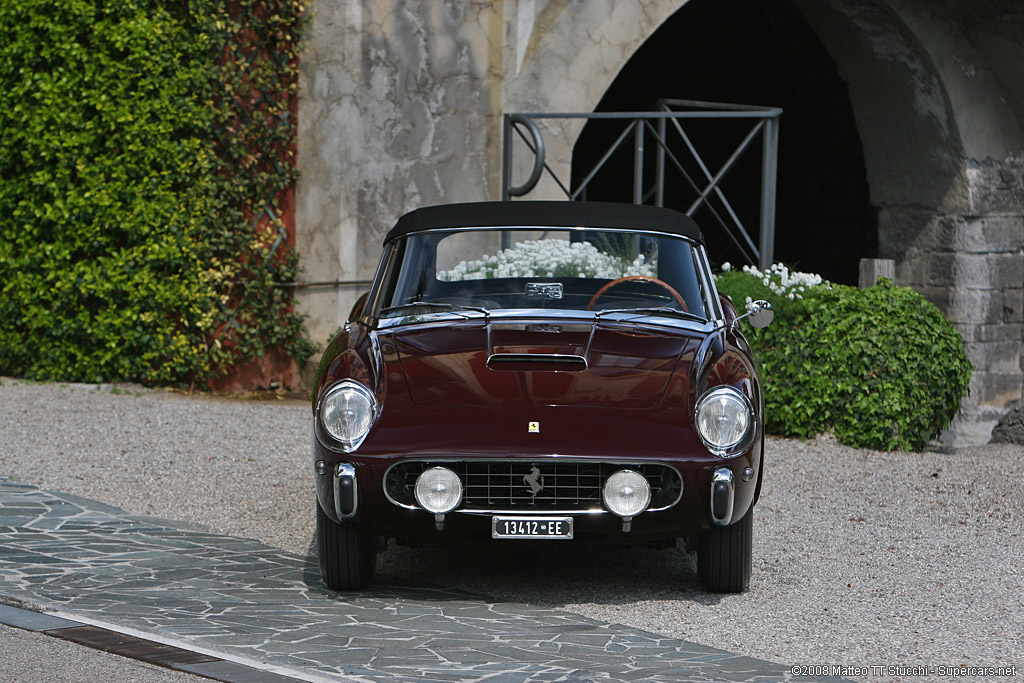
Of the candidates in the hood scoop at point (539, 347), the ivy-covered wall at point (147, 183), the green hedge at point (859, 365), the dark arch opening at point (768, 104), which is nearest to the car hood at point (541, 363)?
the hood scoop at point (539, 347)

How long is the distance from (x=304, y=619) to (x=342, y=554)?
0.38 m

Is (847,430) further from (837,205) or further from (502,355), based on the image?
(837,205)

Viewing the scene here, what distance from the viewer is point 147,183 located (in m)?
9.91

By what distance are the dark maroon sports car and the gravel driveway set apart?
0.37m

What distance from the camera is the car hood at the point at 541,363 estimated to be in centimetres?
475

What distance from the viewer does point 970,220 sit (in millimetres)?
11898

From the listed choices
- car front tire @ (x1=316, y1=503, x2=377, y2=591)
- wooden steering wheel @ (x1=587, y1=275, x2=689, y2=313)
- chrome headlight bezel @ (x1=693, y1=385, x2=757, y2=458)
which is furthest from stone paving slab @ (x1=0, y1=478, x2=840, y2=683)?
wooden steering wheel @ (x1=587, y1=275, x2=689, y2=313)

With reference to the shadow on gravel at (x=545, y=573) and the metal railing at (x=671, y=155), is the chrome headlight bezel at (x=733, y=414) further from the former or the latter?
the metal railing at (x=671, y=155)

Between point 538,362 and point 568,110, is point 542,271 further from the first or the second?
point 568,110

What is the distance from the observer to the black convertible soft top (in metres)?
5.81

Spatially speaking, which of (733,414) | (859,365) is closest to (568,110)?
(859,365)

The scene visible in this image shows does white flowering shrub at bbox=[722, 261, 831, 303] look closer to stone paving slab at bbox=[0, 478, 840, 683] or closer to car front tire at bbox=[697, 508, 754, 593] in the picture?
car front tire at bbox=[697, 508, 754, 593]

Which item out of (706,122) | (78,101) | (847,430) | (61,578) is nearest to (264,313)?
(78,101)

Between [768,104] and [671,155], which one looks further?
[768,104]
